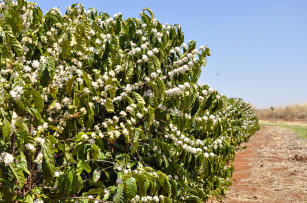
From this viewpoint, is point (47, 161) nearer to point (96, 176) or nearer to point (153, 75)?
point (96, 176)

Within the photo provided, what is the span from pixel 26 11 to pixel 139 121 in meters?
1.57

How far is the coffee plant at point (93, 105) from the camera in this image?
2.22 m

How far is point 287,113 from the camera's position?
35.0 meters

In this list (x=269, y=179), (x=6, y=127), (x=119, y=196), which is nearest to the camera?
(x=6, y=127)

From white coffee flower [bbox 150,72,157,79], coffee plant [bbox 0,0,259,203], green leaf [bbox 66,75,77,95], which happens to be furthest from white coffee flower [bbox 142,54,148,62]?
green leaf [bbox 66,75,77,95]

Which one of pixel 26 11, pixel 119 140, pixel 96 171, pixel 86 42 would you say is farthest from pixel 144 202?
pixel 26 11

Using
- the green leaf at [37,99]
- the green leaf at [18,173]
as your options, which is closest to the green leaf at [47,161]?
the green leaf at [18,173]

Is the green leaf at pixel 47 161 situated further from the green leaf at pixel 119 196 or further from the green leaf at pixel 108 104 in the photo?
the green leaf at pixel 108 104

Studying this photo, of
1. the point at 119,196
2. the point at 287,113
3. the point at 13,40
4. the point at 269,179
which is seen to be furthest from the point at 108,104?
the point at 287,113

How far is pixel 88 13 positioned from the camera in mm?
3668

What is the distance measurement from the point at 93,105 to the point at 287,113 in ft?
119

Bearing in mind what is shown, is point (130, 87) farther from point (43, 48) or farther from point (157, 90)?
point (43, 48)

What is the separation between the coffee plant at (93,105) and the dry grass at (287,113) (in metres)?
→ 33.1

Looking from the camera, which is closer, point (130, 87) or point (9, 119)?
point (9, 119)
